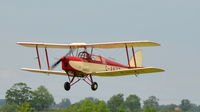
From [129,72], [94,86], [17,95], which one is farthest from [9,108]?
[129,72]

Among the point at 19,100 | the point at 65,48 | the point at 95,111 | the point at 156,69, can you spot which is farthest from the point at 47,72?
the point at 19,100

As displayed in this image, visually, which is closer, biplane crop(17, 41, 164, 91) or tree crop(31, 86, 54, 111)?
biplane crop(17, 41, 164, 91)

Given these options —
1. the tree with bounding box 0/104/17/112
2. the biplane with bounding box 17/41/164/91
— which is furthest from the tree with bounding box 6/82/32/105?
the biplane with bounding box 17/41/164/91

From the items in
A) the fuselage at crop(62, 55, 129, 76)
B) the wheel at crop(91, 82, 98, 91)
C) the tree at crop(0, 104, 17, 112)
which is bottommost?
the wheel at crop(91, 82, 98, 91)

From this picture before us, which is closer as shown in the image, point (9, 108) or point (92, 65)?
point (92, 65)

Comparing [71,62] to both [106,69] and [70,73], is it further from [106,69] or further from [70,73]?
[106,69]

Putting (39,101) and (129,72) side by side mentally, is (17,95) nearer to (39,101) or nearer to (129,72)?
(39,101)

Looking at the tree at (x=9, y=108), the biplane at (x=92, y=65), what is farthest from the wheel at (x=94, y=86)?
the tree at (x=9, y=108)

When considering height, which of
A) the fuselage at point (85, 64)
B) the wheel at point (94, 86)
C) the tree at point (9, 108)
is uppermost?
the tree at point (9, 108)

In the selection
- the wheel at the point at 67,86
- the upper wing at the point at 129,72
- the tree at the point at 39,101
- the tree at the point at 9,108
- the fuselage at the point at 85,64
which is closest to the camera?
the upper wing at the point at 129,72

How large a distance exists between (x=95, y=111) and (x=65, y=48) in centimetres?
11869

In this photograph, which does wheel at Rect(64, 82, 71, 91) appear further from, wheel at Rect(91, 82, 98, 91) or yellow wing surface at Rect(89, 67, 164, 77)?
yellow wing surface at Rect(89, 67, 164, 77)

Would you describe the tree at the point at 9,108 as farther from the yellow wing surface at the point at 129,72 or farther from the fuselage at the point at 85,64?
the yellow wing surface at the point at 129,72

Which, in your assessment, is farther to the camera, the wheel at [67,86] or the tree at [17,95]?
the tree at [17,95]
